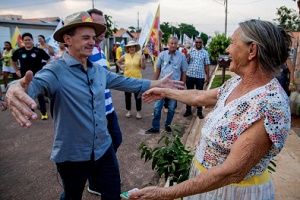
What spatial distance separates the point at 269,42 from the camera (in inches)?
54.9

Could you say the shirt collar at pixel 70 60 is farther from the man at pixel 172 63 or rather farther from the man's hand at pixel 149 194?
the man at pixel 172 63

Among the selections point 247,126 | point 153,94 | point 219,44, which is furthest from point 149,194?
point 219,44

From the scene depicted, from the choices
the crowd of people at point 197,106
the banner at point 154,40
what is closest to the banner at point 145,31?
the banner at point 154,40

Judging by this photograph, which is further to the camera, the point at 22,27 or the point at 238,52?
the point at 22,27

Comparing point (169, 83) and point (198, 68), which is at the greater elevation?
point (169, 83)

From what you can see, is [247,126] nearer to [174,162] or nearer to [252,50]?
[252,50]

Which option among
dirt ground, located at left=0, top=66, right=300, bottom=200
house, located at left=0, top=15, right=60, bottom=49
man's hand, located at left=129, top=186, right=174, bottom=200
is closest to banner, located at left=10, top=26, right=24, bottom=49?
dirt ground, located at left=0, top=66, right=300, bottom=200

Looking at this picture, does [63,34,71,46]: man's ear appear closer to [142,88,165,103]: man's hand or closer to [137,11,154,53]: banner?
[142,88,165,103]: man's hand

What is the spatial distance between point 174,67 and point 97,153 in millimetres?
3783

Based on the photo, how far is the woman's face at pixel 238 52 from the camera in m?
1.49

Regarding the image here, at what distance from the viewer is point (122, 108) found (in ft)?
24.3

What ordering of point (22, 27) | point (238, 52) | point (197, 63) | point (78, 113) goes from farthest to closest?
point (22, 27)
point (197, 63)
point (78, 113)
point (238, 52)

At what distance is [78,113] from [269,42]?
4.86ft

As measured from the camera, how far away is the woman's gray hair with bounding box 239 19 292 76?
139 centimetres
